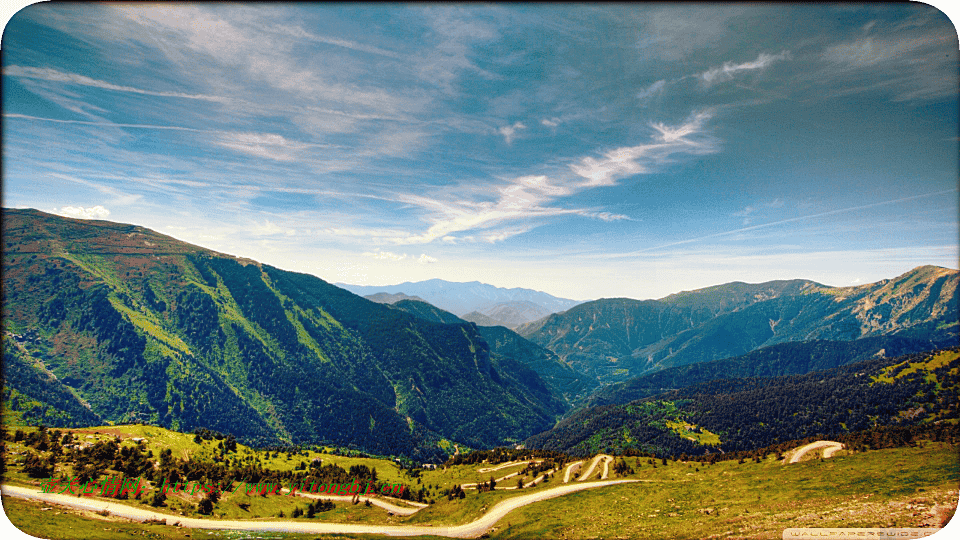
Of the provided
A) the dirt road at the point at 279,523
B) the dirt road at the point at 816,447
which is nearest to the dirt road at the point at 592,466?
the dirt road at the point at 279,523

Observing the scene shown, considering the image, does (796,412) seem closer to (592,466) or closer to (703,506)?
(592,466)

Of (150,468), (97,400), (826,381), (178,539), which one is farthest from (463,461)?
(97,400)

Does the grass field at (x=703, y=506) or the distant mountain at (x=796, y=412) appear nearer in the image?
the grass field at (x=703, y=506)

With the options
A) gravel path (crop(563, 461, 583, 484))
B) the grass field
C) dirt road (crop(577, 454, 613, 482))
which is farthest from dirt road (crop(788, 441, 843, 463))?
gravel path (crop(563, 461, 583, 484))

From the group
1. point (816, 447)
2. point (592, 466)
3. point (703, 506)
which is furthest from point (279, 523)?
point (816, 447)

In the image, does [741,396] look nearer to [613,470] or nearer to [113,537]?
[613,470]

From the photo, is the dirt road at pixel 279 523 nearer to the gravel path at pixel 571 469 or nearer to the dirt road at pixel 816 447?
the gravel path at pixel 571 469

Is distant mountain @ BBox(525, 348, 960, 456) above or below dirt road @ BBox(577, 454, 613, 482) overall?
below

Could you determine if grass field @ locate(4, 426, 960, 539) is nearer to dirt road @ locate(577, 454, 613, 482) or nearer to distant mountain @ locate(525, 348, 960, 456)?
dirt road @ locate(577, 454, 613, 482)
